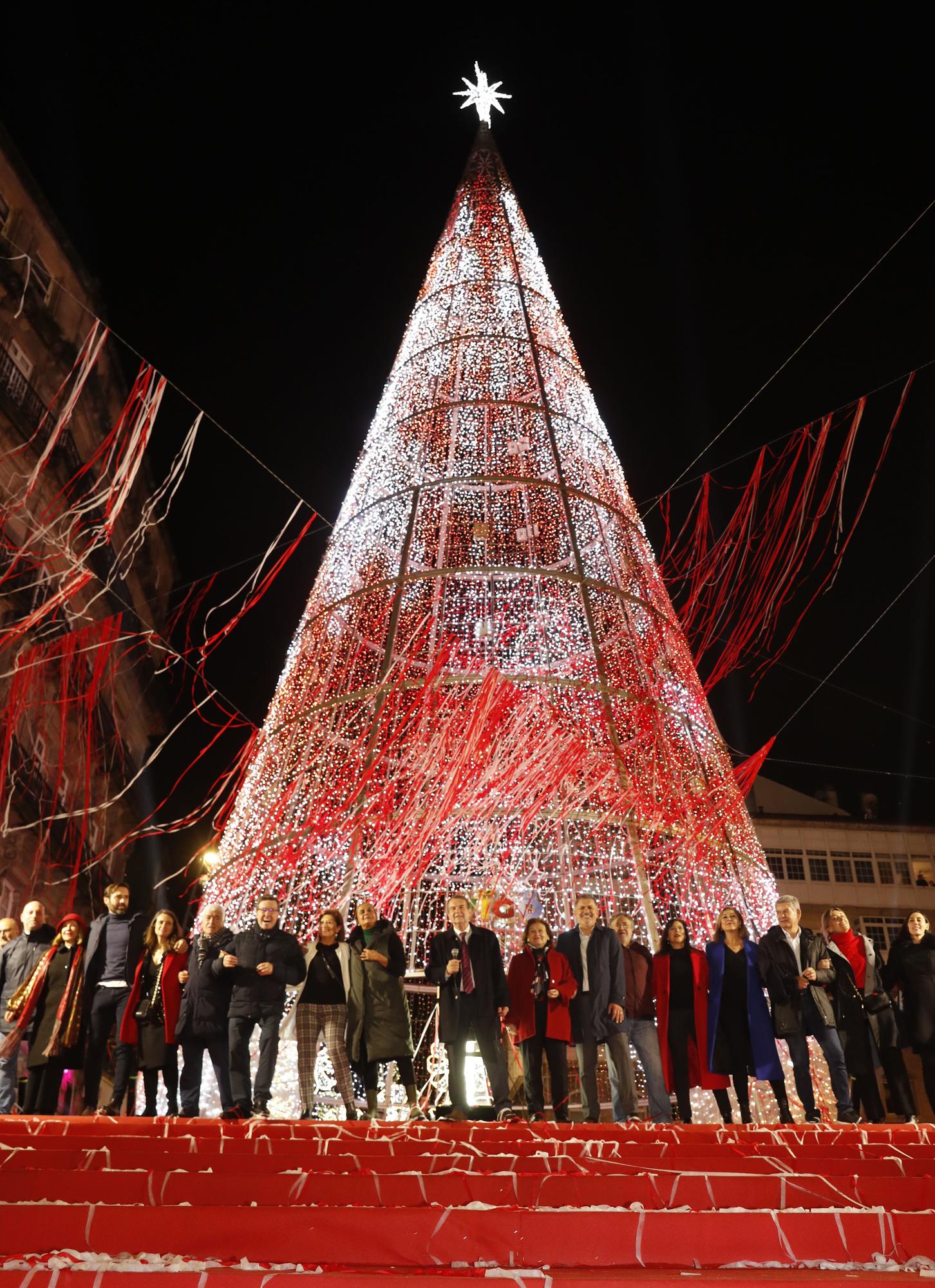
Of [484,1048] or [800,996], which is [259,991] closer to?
[484,1048]

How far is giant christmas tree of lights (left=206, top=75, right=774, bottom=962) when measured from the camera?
856 cm

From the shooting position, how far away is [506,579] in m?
11.6

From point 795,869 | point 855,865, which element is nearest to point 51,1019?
point 795,869

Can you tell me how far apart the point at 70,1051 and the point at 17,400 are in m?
15.6

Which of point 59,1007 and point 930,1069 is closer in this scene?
point 930,1069

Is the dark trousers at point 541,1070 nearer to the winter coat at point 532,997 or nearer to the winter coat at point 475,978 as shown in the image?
the winter coat at point 532,997

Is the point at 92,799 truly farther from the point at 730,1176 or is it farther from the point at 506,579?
the point at 730,1176

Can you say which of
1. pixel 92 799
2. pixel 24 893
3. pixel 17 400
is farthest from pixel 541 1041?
pixel 92 799

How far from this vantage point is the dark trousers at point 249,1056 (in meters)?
6.35

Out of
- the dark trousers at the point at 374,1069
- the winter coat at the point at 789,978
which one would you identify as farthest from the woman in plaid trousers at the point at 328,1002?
the winter coat at the point at 789,978

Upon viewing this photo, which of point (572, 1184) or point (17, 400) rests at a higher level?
point (17, 400)

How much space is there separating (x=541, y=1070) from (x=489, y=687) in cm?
356

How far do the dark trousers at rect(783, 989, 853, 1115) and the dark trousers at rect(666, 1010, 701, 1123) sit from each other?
51 cm

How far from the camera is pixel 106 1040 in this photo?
22.5 ft
